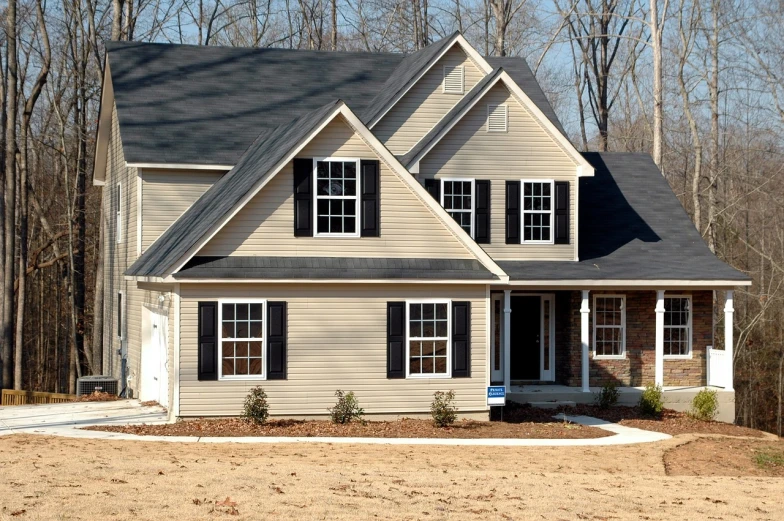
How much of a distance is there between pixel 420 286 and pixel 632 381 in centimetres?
752

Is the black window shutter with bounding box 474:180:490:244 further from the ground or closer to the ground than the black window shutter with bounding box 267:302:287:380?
further from the ground

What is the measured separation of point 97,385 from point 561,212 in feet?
39.5

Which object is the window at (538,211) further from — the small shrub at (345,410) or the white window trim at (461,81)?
the small shrub at (345,410)

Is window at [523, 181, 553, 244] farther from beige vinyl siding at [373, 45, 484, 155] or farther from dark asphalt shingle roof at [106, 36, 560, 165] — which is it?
beige vinyl siding at [373, 45, 484, 155]

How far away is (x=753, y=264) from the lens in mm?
46781

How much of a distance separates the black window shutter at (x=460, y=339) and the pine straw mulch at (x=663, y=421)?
372 cm

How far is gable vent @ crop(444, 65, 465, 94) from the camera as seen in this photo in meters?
26.5

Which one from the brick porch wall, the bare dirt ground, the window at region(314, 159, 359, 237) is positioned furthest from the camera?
the brick porch wall

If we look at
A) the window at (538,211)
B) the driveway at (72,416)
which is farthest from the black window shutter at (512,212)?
the driveway at (72,416)

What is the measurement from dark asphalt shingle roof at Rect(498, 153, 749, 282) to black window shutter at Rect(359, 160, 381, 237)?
4.23 meters

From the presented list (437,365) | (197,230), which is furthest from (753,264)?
(197,230)

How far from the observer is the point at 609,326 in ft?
84.7

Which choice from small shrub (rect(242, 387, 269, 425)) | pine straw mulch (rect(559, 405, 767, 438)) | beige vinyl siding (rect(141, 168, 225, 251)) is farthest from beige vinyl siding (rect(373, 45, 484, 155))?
small shrub (rect(242, 387, 269, 425))

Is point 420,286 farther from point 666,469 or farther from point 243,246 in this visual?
point 666,469
